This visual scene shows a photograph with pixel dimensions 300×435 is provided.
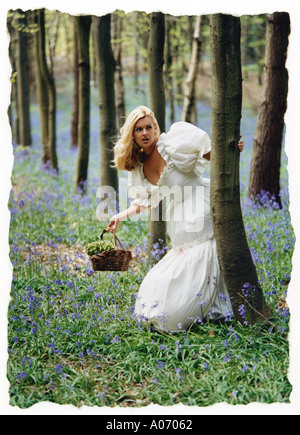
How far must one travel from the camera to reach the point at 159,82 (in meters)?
4.83

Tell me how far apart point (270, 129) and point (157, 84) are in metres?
2.09

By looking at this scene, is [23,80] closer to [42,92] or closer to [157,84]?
[42,92]

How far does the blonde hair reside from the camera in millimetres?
3943

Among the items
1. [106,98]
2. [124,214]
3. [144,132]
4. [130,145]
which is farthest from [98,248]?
[106,98]

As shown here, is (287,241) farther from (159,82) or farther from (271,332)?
(159,82)

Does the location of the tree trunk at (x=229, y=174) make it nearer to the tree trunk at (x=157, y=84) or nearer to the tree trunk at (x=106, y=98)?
the tree trunk at (x=157, y=84)

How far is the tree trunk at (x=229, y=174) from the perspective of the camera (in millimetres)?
3424

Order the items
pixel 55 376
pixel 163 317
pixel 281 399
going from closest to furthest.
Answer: pixel 281 399, pixel 55 376, pixel 163 317

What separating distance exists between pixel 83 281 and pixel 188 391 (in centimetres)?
172

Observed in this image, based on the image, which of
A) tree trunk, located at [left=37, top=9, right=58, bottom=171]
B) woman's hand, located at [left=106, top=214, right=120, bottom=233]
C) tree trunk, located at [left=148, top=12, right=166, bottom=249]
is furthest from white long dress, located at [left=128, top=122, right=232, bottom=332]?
tree trunk, located at [left=37, top=9, right=58, bottom=171]

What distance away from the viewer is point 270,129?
627 cm

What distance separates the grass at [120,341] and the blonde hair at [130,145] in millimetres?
1149

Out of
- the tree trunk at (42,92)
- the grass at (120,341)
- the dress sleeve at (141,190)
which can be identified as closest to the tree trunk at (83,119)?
the tree trunk at (42,92)

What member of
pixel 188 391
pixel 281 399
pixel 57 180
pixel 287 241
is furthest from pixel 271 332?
pixel 57 180
